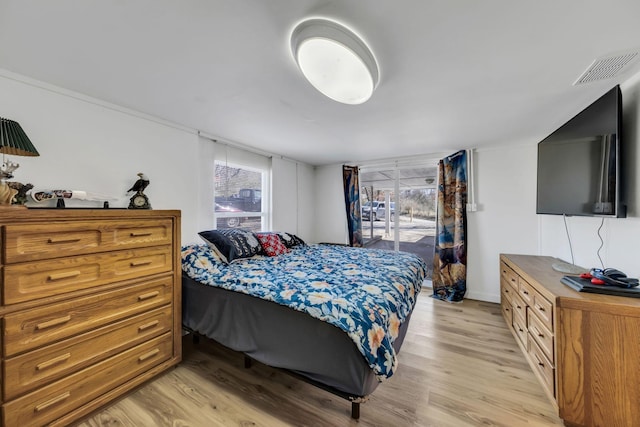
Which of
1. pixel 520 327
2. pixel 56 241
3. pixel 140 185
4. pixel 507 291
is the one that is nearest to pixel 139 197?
pixel 140 185

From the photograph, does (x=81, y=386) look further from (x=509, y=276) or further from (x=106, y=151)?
(x=509, y=276)

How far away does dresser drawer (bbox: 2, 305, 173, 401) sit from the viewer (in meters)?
1.21

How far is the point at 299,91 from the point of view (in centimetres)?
175

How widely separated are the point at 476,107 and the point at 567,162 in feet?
3.05

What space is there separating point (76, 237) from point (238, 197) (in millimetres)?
1902

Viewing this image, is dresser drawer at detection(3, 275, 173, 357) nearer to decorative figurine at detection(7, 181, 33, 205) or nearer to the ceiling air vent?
decorative figurine at detection(7, 181, 33, 205)

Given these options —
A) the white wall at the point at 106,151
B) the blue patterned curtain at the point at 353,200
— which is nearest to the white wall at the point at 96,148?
the white wall at the point at 106,151

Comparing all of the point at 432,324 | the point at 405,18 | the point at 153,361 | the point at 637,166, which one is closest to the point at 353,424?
the point at 153,361

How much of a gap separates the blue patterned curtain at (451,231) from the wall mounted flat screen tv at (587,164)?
1034 mm

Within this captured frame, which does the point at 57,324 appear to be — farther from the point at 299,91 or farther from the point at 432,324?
the point at 432,324

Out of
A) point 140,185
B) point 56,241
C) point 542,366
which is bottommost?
point 542,366

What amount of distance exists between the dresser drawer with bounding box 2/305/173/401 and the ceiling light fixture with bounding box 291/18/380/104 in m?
2.02

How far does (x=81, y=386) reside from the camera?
1425 mm

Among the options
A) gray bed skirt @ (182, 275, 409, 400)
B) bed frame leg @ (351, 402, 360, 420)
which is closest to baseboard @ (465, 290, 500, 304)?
gray bed skirt @ (182, 275, 409, 400)
